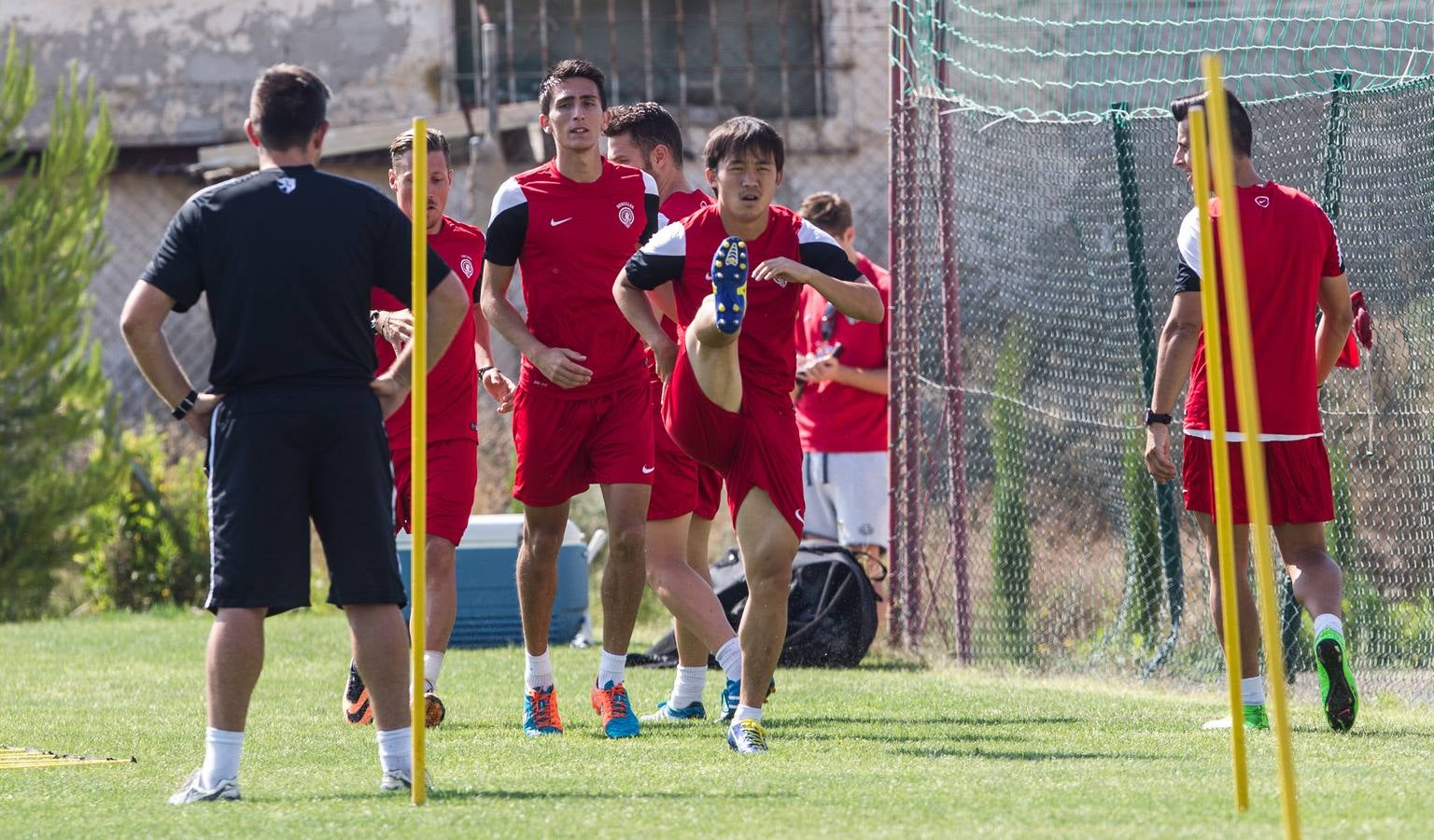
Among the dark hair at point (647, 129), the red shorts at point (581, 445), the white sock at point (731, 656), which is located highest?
the dark hair at point (647, 129)

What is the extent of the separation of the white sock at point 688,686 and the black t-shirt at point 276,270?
249 cm

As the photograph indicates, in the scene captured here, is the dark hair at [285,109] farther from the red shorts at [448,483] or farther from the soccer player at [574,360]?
the red shorts at [448,483]

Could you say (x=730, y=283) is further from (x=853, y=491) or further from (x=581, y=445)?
(x=853, y=491)

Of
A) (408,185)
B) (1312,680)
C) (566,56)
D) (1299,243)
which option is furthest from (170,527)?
(1299,243)

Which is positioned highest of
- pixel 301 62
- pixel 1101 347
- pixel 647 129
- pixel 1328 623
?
pixel 301 62

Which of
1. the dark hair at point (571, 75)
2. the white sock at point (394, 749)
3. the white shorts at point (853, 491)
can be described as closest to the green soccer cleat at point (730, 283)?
the white sock at point (394, 749)

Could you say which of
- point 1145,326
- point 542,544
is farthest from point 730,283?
point 1145,326

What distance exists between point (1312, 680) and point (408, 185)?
4126 millimetres

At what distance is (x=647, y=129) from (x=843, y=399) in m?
2.90

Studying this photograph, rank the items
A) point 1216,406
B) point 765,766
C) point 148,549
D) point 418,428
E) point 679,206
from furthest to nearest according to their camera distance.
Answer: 1. point 148,549
2. point 679,206
3. point 765,766
4. point 418,428
5. point 1216,406

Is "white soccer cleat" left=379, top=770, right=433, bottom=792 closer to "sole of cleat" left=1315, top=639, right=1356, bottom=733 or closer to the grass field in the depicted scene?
the grass field

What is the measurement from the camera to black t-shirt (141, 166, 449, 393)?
4.78 metres

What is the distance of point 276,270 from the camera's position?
4777 mm

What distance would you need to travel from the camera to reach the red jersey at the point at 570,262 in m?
6.68
